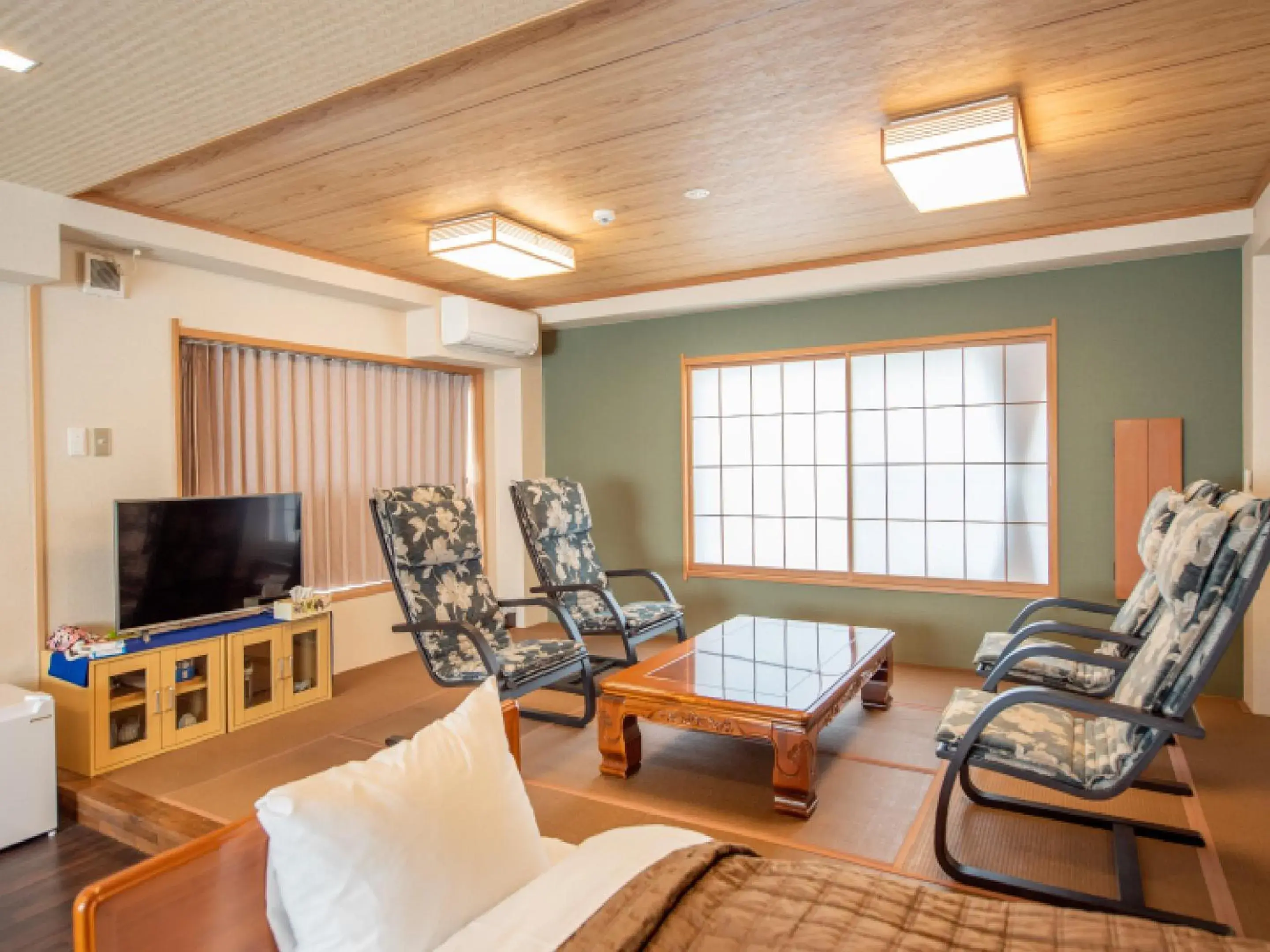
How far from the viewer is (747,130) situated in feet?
9.03

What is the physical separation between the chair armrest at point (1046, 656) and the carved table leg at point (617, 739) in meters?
1.35

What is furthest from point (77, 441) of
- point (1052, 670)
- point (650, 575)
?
point (1052, 670)

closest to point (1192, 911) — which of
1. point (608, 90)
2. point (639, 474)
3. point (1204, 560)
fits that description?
point (1204, 560)

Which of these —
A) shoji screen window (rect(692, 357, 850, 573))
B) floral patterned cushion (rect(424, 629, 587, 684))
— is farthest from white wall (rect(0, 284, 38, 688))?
shoji screen window (rect(692, 357, 850, 573))

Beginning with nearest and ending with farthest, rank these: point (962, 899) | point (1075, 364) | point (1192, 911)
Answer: point (962, 899)
point (1192, 911)
point (1075, 364)

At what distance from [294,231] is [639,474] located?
2770 millimetres

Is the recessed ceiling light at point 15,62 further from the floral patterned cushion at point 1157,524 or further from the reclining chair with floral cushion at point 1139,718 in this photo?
the floral patterned cushion at point 1157,524

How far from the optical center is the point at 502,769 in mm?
1483

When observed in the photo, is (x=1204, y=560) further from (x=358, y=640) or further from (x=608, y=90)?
(x=358, y=640)

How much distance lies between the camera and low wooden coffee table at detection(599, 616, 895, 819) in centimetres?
265

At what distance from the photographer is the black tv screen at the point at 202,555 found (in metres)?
3.34

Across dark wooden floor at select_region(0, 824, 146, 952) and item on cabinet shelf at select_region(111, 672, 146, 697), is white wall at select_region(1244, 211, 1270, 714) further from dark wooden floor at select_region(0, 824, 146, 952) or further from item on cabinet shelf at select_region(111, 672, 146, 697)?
item on cabinet shelf at select_region(111, 672, 146, 697)

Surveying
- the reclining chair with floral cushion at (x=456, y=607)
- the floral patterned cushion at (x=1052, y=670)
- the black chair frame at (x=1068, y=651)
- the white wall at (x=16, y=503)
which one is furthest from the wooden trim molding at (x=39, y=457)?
the floral patterned cushion at (x=1052, y=670)

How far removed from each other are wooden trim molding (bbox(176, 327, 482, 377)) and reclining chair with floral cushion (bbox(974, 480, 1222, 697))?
3.81m
